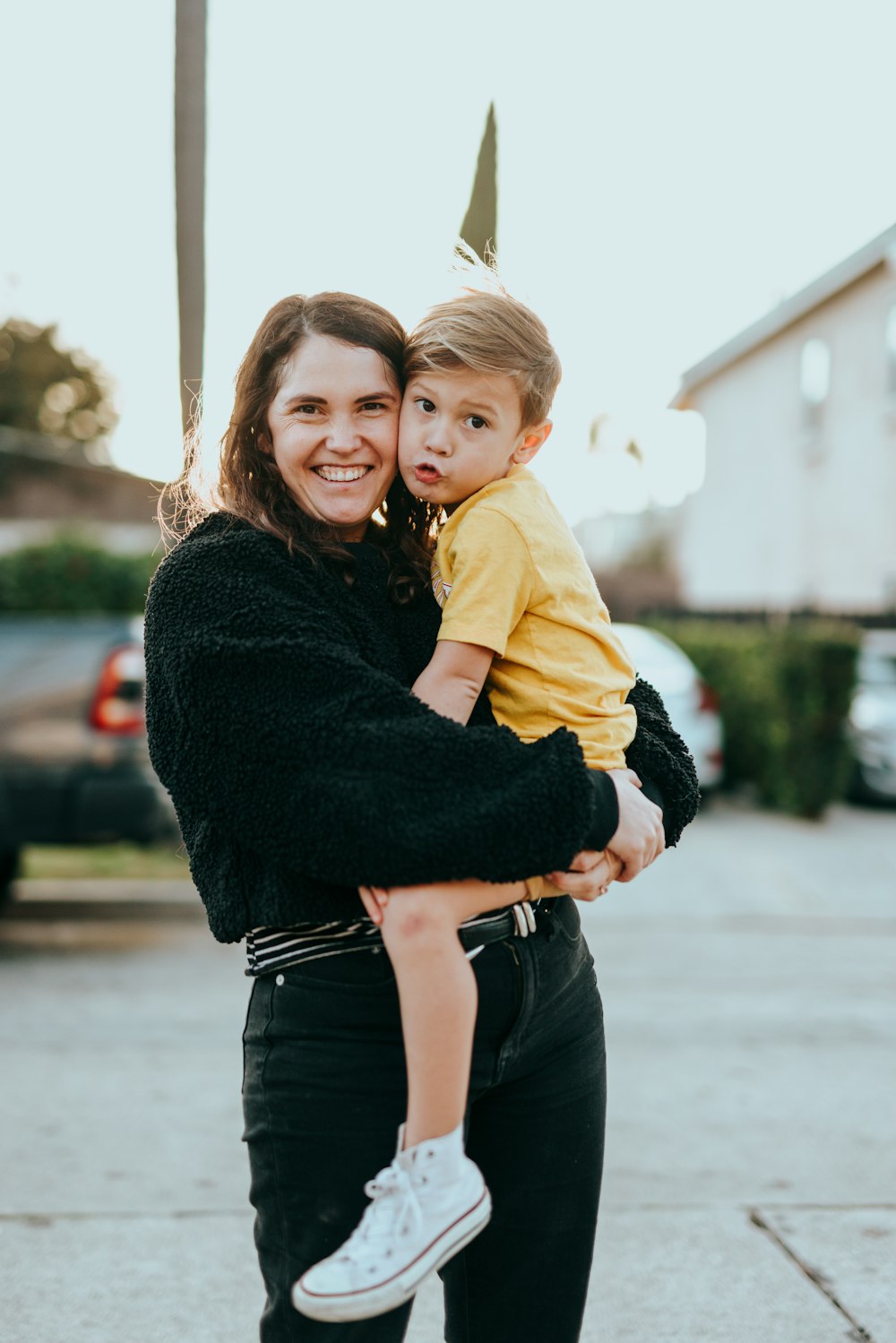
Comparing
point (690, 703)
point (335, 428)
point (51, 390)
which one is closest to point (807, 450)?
point (690, 703)

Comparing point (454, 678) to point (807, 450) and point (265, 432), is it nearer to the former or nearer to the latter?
point (265, 432)

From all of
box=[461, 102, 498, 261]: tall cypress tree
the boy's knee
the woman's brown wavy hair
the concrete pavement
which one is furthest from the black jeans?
box=[461, 102, 498, 261]: tall cypress tree

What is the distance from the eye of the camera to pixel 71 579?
13250 millimetres

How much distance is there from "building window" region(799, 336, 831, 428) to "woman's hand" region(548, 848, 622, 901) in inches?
726

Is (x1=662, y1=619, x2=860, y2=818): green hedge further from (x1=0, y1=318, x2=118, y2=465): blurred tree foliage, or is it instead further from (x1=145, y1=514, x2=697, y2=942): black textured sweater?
Result: (x1=0, y1=318, x2=118, y2=465): blurred tree foliage

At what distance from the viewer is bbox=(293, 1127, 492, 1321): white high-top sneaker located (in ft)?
5.24

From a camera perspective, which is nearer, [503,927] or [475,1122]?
[503,927]

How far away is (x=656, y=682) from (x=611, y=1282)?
759cm

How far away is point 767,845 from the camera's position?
9.90 m

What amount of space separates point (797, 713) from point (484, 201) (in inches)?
338

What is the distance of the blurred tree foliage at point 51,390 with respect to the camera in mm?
37844

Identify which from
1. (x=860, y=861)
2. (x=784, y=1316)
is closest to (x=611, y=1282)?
(x=784, y=1316)

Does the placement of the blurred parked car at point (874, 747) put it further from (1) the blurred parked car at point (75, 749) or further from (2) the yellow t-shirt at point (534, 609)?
(2) the yellow t-shirt at point (534, 609)

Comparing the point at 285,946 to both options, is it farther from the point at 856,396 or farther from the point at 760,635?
the point at 856,396
